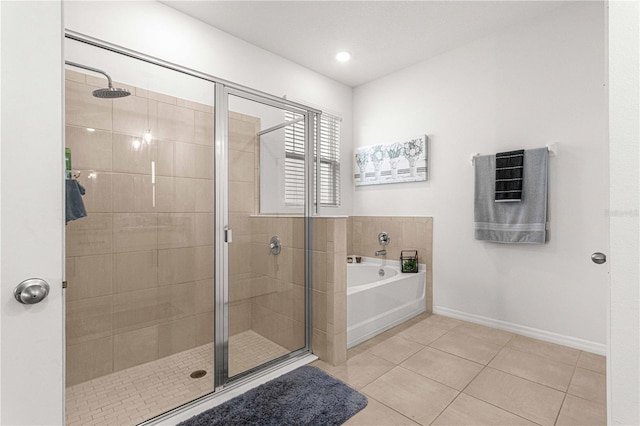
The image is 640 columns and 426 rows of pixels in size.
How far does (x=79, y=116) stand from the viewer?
1578 mm

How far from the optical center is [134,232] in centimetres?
173

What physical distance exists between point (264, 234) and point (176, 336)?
786 mm

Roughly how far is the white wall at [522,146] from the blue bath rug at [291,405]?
5.60 feet

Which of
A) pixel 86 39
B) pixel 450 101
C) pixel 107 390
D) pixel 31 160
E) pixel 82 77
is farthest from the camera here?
pixel 450 101

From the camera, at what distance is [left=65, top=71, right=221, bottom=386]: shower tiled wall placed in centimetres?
160

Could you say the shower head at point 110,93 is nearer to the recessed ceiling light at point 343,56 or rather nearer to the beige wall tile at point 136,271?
the beige wall tile at point 136,271

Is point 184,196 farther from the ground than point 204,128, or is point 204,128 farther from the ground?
point 204,128

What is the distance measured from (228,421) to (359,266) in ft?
7.31

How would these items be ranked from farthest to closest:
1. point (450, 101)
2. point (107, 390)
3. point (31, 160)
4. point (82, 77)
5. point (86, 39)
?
point (450, 101)
point (107, 390)
point (82, 77)
point (86, 39)
point (31, 160)

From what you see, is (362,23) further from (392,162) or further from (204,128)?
(204,128)

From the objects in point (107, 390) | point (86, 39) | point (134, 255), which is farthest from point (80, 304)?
point (86, 39)

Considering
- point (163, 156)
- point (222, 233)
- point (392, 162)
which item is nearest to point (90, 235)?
point (163, 156)

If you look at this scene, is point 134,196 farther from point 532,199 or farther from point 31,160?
point 532,199

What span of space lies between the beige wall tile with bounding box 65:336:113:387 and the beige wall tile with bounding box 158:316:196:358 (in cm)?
25
